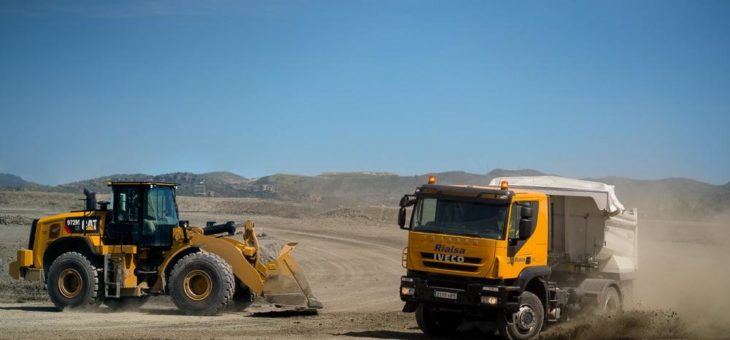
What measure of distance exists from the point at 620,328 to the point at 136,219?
34.6 ft

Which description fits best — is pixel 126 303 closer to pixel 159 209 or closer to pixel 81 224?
pixel 81 224

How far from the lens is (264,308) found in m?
20.8

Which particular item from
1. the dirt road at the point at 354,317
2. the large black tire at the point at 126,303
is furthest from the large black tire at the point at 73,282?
the large black tire at the point at 126,303

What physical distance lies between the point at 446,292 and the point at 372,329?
289 centimetres

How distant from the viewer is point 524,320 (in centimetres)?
1509

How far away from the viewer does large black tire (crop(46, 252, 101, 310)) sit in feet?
62.7

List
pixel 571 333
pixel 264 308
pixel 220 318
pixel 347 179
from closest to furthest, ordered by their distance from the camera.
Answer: pixel 571 333 < pixel 220 318 < pixel 264 308 < pixel 347 179

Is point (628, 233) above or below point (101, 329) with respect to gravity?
above

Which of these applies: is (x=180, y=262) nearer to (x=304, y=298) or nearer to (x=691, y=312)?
(x=304, y=298)

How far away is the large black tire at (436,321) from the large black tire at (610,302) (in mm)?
2846

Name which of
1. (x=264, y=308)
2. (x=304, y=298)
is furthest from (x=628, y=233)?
(x=264, y=308)

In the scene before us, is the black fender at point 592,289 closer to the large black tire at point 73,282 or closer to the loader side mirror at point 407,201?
the loader side mirror at point 407,201

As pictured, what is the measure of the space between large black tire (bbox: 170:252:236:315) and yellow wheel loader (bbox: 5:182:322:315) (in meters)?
0.02

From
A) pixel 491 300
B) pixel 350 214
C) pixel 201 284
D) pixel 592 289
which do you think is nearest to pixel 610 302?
pixel 592 289
